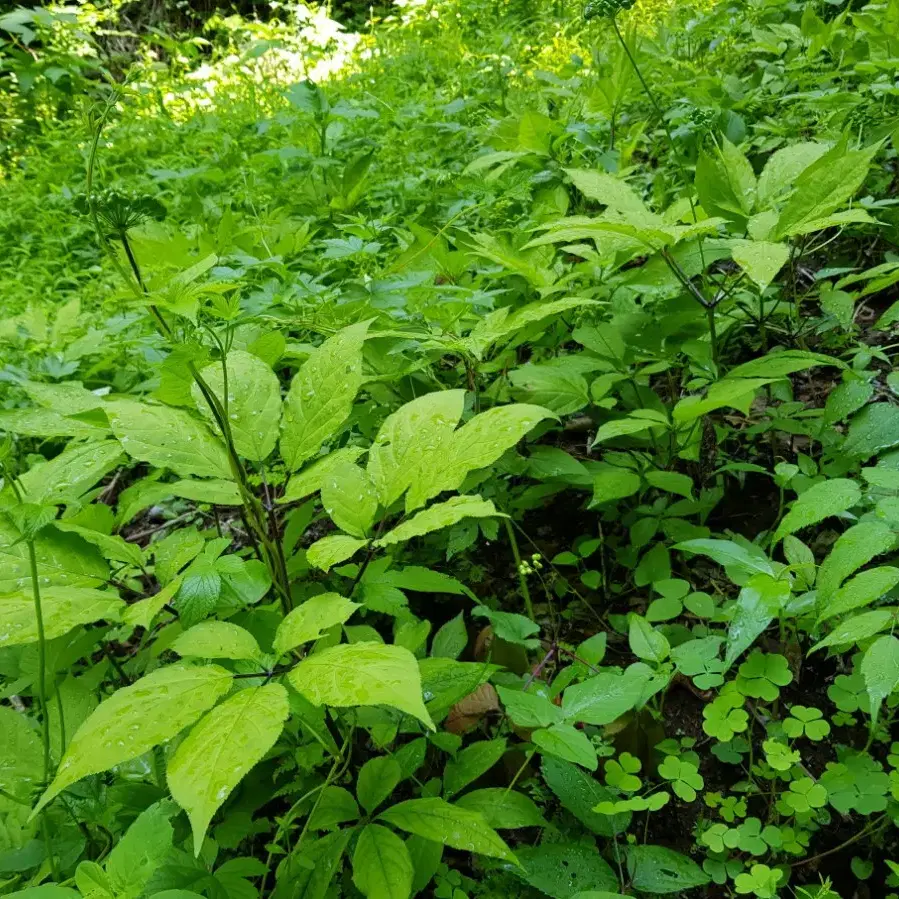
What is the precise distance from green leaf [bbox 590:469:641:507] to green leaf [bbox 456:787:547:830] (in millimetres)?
587

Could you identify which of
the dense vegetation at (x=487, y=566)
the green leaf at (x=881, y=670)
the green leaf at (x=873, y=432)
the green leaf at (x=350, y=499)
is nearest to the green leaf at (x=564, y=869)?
the dense vegetation at (x=487, y=566)

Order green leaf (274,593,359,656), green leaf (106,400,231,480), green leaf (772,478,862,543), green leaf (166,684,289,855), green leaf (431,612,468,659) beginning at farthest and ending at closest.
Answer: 1. green leaf (431,612,468,659)
2. green leaf (772,478,862,543)
3. green leaf (106,400,231,480)
4. green leaf (274,593,359,656)
5. green leaf (166,684,289,855)

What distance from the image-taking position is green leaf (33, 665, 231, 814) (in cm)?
76

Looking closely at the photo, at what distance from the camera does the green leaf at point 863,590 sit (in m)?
1.06

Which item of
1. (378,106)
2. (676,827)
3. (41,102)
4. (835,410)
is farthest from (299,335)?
(41,102)

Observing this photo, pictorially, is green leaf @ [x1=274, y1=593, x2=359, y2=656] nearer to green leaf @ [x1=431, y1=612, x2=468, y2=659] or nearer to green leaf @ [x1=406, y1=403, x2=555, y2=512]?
green leaf @ [x1=406, y1=403, x2=555, y2=512]

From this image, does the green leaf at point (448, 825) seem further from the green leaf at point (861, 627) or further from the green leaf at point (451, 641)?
the green leaf at point (861, 627)

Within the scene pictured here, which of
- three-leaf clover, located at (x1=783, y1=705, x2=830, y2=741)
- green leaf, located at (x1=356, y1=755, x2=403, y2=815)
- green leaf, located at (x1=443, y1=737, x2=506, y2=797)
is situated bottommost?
three-leaf clover, located at (x1=783, y1=705, x2=830, y2=741)

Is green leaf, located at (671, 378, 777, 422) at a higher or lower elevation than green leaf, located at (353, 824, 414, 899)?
higher

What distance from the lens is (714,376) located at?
5.19ft

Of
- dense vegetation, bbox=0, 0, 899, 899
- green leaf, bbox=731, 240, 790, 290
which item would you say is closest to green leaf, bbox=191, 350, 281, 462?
dense vegetation, bbox=0, 0, 899, 899

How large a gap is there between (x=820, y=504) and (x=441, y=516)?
71cm

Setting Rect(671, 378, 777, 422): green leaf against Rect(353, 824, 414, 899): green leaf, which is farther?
Rect(671, 378, 777, 422): green leaf

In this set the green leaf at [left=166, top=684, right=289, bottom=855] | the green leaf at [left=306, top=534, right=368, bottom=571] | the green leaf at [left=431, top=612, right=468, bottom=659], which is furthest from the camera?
the green leaf at [left=431, top=612, right=468, bottom=659]
